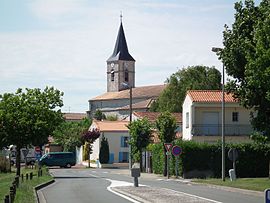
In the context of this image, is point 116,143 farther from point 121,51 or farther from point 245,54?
point 121,51

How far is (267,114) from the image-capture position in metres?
31.9

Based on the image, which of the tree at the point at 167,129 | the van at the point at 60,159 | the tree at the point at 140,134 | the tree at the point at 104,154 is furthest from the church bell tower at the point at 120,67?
the tree at the point at 167,129

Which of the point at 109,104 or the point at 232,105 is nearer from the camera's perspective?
the point at 232,105

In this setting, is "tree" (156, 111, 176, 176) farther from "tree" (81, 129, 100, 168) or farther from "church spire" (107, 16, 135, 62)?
"church spire" (107, 16, 135, 62)

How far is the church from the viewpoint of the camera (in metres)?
170

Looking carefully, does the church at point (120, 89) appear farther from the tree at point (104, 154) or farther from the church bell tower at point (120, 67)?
the tree at point (104, 154)

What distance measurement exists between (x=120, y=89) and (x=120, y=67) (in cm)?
792

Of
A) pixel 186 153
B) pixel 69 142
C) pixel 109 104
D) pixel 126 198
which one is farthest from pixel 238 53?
pixel 109 104

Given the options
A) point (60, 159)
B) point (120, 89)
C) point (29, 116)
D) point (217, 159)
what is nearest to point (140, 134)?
point (217, 159)

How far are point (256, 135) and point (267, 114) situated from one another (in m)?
2.60

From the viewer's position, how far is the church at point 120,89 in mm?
170125

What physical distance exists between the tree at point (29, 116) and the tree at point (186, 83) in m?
40.6

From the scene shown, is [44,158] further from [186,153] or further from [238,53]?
[238,53]

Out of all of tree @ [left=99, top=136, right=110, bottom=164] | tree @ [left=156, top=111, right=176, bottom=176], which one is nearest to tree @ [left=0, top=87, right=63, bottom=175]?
tree @ [left=156, top=111, right=176, bottom=176]
